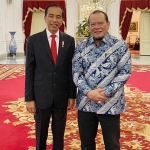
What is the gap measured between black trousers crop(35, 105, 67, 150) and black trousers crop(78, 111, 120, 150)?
0.27 metres

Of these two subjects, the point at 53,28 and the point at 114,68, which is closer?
the point at 114,68

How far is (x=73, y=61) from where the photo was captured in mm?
2234

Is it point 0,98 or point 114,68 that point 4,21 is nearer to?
point 0,98

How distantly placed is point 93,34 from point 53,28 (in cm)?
35

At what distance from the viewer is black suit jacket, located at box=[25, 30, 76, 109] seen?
7.58 ft

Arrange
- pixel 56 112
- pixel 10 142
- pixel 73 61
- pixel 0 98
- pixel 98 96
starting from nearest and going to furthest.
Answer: pixel 98 96 < pixel 73 61 < pixel 56 112 < pixel 10 142 < pixel 0 98

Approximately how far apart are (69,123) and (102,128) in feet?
5.86

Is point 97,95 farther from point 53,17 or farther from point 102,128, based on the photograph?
point 53,17

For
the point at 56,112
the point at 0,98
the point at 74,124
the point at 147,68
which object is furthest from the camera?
the point at 147,68

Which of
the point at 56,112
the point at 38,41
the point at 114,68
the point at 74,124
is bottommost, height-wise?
the point at 74,124

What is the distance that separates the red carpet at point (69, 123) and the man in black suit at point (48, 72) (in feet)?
2.96

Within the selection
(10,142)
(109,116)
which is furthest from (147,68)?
(109,116)

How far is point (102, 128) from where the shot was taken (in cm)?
223

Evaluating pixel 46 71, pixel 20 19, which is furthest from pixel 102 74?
pixel 20 19
